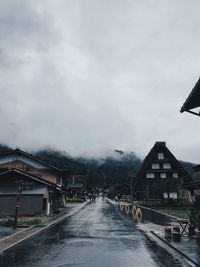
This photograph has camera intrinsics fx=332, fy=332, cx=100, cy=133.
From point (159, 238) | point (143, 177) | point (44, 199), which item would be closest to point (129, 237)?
point (159, 238)

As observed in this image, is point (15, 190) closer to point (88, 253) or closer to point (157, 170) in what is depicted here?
point (88, 253)

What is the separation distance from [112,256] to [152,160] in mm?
61575

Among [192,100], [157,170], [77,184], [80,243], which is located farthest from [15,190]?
[77,184]

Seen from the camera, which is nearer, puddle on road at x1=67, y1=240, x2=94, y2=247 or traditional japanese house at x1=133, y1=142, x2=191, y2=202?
puddle on road at x1=67, y1=240, x2=94, y2=247

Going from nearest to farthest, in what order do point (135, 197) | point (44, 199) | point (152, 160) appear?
point (44, 199)
point (152, 160)
point (135, 197)

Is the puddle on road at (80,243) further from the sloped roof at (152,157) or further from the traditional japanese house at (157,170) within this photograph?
the traditional japanese house at (157,170)

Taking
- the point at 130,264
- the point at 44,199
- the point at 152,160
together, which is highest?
the point at 152,160

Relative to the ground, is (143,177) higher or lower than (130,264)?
higher

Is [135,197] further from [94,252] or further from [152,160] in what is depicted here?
[94,252]

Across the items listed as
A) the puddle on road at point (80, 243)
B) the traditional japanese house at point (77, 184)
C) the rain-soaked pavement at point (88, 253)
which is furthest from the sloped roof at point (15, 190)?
the traditional japanese house at point (77, 184)

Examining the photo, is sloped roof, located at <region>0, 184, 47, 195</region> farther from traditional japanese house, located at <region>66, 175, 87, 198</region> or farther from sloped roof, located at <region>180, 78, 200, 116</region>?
traditional japanese house, located at <region>66, 175, 87, 198</region>

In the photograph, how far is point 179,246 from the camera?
14.9m

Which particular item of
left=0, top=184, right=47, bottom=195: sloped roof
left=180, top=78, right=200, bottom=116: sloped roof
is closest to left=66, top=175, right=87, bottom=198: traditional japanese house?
left=0, top=184, right=47, bottom=195: sloped roof

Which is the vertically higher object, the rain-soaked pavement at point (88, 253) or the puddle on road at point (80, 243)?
the puddle on road at point (80, 243)
